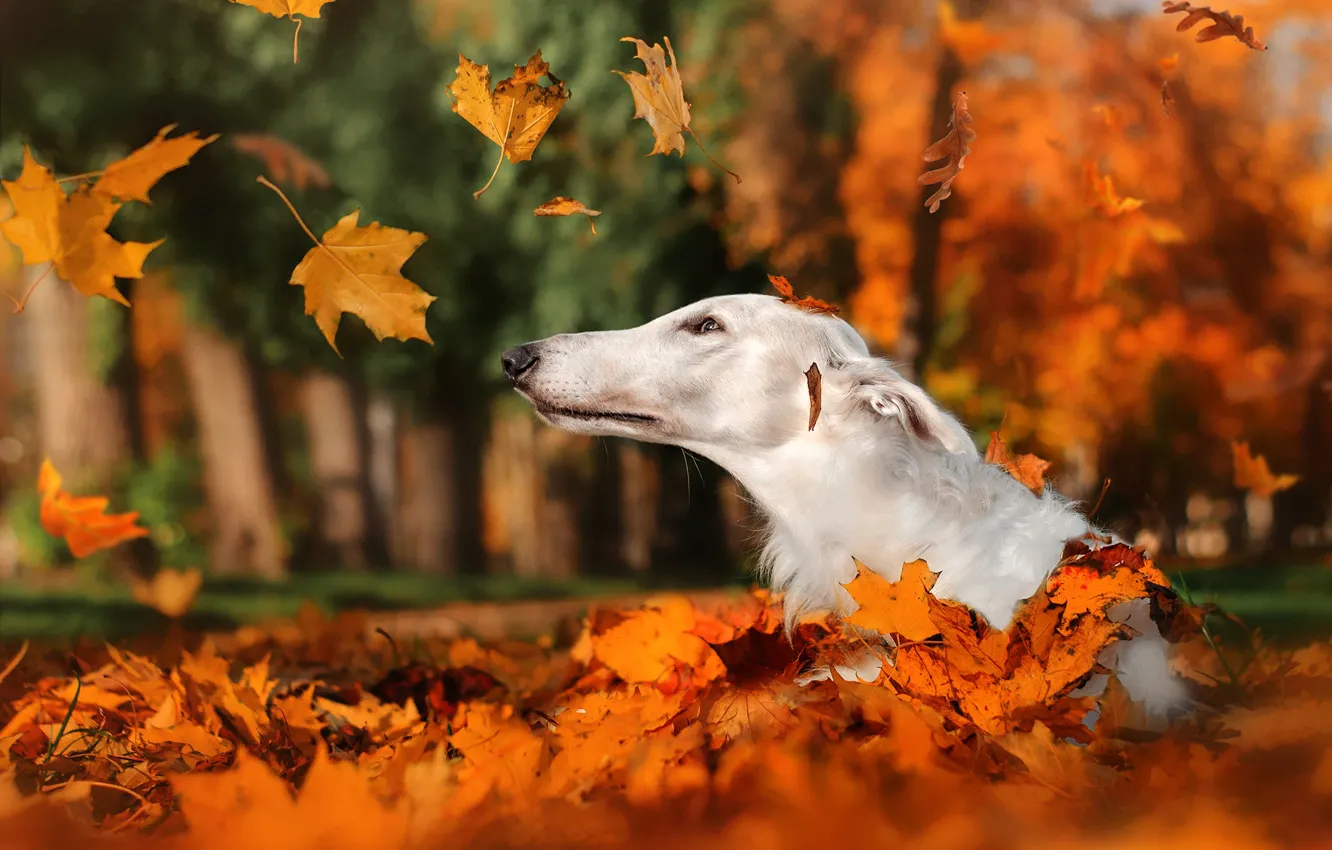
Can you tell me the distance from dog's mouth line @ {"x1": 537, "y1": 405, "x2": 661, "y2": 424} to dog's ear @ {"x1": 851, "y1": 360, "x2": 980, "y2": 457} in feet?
2.04

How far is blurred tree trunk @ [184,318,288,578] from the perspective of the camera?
51.8ft

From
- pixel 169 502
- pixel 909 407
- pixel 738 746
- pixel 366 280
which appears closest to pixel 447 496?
pixel 169 502

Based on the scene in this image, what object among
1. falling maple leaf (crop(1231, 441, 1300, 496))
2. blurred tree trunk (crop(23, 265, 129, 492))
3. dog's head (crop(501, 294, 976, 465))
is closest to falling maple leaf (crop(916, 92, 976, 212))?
dog's head (crop(501, 294, 976, 465))

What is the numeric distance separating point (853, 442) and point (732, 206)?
28.1ft

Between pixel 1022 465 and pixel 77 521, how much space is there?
9.71 ft

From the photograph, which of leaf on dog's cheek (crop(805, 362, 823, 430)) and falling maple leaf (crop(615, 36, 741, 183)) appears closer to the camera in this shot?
falling maple leaf (crop(615, 36, 741, 183))

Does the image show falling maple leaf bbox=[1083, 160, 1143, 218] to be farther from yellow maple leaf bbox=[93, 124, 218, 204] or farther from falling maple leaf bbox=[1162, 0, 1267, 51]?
yellow maple leaf bbox=[93, 124, 218, 204]

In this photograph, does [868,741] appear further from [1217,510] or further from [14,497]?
[1217,510]

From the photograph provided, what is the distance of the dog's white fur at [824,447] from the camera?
2855mm

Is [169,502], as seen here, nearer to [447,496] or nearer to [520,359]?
[447,496]

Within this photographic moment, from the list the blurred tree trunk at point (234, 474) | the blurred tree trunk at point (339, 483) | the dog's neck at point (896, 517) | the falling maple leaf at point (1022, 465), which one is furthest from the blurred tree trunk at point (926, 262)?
the blurred tree trunk at point (234, 474)

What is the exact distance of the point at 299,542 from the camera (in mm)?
16859

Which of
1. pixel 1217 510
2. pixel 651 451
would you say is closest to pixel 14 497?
pixel 651 451

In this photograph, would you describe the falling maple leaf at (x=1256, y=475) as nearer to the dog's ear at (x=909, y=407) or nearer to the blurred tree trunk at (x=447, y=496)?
the dog's ear at (x=909, y=407)
